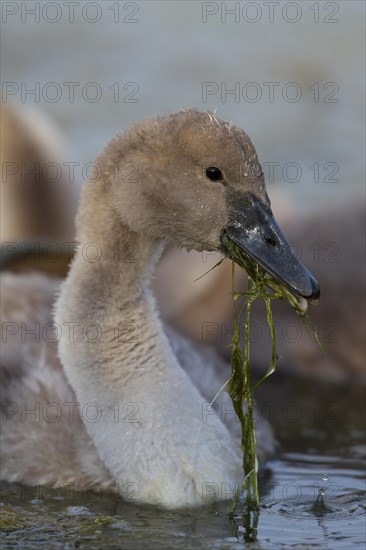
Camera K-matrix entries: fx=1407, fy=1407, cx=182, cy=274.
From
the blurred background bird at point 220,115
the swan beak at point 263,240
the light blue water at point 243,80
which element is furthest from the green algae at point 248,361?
the blurred background bird at point 220,115

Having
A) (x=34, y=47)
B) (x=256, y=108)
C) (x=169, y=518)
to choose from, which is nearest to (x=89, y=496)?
(x=169, y=518)

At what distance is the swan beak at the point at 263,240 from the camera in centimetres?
632

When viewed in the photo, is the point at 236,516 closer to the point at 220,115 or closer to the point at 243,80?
the point at 220,115

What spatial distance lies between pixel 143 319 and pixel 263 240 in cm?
82

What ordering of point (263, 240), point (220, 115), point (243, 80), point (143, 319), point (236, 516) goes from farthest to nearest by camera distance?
1. point (243, 80)
2. point (220, 115)
3. point (143, 319)
4. point (236, 516)
5. point (263, 240)

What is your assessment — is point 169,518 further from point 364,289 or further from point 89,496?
point 364,289

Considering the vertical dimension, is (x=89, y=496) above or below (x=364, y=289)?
below

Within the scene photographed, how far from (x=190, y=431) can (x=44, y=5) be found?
31.3ft

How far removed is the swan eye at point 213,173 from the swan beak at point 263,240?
116 millimetres

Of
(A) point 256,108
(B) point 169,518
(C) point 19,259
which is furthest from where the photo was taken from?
(A) point 256,108

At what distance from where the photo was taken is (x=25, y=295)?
8164 millimetres

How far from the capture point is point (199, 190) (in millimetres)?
6504

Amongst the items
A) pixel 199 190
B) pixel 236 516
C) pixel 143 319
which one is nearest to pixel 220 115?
pixel 143 319

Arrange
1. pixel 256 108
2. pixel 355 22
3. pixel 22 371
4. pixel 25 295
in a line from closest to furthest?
pixel 22 371
pixel 25 295
pixel 256 108
pixel 355 22
